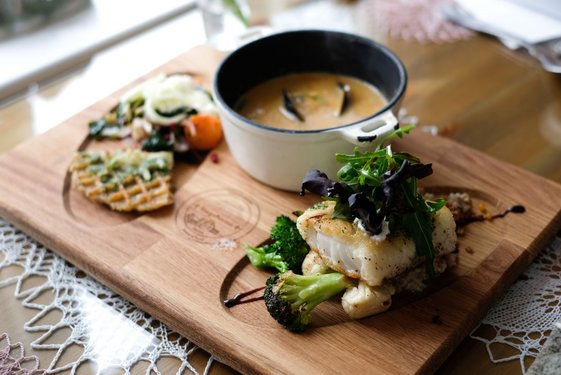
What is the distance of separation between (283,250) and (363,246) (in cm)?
24

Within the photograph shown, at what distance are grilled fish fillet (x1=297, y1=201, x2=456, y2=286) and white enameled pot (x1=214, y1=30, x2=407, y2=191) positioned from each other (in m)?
0.25

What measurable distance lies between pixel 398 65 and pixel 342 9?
107cm

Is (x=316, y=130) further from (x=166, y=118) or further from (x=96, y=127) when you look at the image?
(x=96, y=127)

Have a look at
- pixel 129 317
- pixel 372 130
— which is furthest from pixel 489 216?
pixel 129 317

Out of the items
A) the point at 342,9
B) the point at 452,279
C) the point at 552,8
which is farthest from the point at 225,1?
the point at 452,279

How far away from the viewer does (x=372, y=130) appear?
5.64 ft

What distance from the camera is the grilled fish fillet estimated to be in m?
1.45

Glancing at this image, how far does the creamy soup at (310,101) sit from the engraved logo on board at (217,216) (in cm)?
27

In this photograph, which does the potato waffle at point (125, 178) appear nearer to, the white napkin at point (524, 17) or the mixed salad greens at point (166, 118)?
the mixed salad greens at point (166, 118)

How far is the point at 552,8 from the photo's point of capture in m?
2.61

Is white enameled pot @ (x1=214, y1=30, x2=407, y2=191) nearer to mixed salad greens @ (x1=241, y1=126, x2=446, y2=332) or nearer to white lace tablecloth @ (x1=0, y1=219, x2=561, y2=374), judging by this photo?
mixed salad greens @ (x1=241, y1=126, x2=446, y2=332)

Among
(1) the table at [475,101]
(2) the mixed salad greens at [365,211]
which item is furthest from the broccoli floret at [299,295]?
(1) the table at [475,101]

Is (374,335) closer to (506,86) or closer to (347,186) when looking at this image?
(347,186)

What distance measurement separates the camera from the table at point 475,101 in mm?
2137
